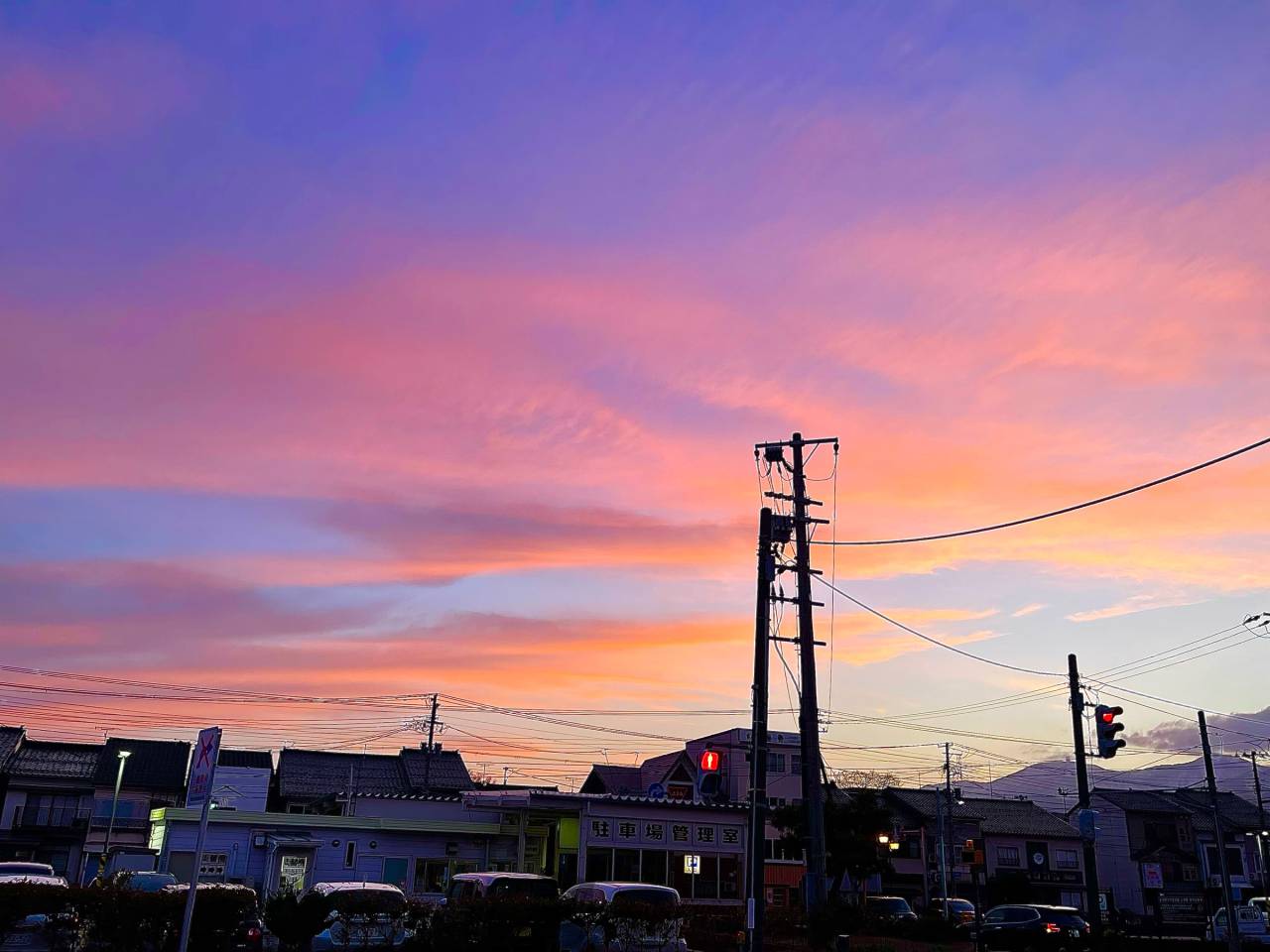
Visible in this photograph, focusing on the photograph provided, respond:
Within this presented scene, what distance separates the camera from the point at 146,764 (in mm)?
70750

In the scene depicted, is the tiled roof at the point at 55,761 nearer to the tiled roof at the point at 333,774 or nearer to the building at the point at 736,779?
the tiled roof at the point at 333,774

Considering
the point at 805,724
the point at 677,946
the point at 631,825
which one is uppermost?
the point at 805,724

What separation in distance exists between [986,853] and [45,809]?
69.0 metres

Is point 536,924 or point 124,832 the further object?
point 124,832

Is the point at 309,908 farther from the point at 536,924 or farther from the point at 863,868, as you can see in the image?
the point at 863,868

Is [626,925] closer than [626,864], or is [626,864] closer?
[626,925]

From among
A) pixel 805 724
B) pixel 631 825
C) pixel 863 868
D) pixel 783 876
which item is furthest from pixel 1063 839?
pixel 805 724

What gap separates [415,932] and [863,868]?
1441 inches

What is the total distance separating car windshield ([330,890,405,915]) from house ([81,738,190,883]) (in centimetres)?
4115

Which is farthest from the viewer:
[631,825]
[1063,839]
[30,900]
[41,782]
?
[1063,839]

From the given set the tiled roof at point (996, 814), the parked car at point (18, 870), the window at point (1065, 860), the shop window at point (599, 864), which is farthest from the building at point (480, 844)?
the window at point (1065, 860)

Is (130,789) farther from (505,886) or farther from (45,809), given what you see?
(505,886)

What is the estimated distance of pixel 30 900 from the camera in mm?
20594

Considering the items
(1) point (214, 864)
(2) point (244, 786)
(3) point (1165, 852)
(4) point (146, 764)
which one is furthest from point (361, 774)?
(3) point (1165, 852)
